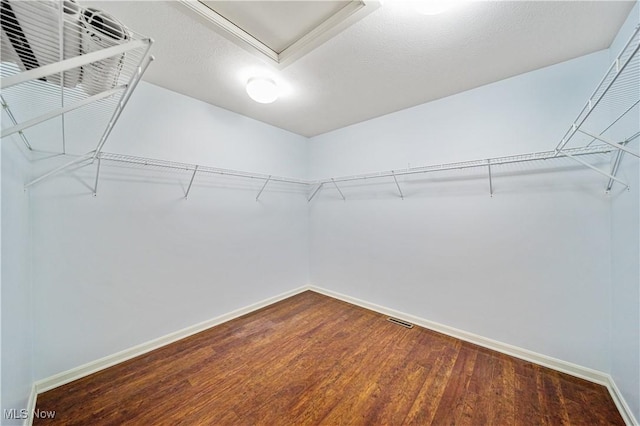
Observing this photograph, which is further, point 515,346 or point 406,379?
point 515,346

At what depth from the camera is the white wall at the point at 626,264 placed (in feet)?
4.55

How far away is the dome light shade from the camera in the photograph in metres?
2.00

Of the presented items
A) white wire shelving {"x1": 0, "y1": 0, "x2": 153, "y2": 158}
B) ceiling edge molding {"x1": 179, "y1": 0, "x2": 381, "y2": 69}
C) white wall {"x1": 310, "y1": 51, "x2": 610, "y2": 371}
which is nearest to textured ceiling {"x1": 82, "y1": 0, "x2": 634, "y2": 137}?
ceiling edge molding {"x1": 179, "y1": 0, "x2": 381, "y2": 69}

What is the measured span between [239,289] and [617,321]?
10.8 ft

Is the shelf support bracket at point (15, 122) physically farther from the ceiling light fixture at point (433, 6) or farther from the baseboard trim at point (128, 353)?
the ceiling light fixture at point (433, 6)

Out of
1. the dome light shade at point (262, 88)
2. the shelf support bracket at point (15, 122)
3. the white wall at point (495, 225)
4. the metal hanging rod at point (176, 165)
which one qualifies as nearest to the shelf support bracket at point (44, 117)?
the shelf support bracket at point (15, 122)

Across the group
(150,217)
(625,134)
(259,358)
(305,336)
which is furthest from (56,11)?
(625,134)

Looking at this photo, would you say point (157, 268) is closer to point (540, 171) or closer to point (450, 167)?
point (450, 167)

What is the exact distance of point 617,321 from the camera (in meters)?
1.60

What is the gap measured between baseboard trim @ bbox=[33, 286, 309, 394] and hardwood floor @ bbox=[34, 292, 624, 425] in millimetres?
63

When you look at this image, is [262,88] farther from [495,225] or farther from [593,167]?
[593,167]

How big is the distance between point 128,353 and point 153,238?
100 centimetres

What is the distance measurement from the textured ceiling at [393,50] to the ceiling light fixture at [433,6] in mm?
69

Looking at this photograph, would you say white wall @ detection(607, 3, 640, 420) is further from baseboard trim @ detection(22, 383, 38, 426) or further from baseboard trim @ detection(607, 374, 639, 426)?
baseboard trim @ detection(22, 383, 38, 426)
